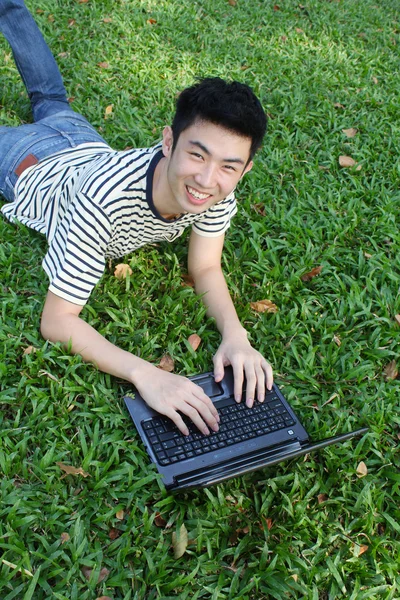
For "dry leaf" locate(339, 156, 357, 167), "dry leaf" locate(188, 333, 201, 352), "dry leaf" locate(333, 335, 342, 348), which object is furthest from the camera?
"dry leaf" locate(339, 156, 357, 167)

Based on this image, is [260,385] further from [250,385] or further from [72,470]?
[72,470]

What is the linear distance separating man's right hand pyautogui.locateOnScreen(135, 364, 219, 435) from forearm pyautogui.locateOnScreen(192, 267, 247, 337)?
43 centimetres

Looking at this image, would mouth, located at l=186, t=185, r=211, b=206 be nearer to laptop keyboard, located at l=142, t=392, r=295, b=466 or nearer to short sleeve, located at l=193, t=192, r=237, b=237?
short sleeve, located at l=193, t=192, r=237, b=237

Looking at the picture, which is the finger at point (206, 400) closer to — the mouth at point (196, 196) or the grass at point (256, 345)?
the grass at point (256, 345)

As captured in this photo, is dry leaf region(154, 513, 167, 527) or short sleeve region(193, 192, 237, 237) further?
short sleeve region(193, 192, 237, 237)

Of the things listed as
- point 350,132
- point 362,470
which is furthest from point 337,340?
point 350,132

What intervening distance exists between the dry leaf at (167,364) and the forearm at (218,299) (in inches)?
10.2

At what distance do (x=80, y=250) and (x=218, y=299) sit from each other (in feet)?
2.43

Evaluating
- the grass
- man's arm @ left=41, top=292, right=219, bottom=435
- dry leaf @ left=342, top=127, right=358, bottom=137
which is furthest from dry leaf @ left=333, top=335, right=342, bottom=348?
dry leaf @ left=342, top=127, right=358, bottom=137

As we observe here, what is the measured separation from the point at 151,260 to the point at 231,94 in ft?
3.62

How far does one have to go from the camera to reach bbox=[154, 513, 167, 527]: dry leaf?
1.85 meters

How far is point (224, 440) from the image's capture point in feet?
6.51

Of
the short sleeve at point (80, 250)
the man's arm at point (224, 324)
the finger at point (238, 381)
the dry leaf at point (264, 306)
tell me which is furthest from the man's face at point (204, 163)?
the dry leaf at point (264, 306)

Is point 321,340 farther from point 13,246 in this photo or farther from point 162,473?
point 13,246
